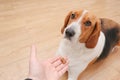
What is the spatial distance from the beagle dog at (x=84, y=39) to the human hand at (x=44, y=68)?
145mm

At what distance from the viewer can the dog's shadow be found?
170 centimetres

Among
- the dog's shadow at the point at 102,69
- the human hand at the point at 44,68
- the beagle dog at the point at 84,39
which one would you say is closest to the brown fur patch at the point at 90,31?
the beagle dog at the point at 84,39

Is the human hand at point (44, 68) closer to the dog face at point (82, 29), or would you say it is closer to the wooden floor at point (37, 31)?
the dog face at point (82, 29)

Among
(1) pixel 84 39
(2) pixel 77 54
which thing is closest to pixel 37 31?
(2) pixel 77 54

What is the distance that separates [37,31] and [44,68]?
99cm

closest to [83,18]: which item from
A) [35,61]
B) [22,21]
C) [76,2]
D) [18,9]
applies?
[35,61]

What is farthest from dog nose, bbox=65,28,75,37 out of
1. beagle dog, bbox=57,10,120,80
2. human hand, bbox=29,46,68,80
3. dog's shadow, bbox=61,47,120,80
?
dog's shadow, bbox=61,47,120,80

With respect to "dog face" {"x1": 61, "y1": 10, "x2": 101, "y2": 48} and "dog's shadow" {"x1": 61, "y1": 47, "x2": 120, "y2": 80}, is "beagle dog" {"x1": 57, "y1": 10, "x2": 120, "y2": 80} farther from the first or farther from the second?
"dog's shadow" {"x1": 61, "y1": 47, "x2": 120, "y2": 80}

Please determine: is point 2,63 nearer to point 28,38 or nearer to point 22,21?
point 28,38

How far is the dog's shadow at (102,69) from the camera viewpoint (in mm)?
1703

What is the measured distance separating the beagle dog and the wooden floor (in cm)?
22

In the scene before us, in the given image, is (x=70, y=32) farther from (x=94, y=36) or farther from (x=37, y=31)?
(x=37, y=31)

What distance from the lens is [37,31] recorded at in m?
2.16

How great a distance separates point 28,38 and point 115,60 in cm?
94
